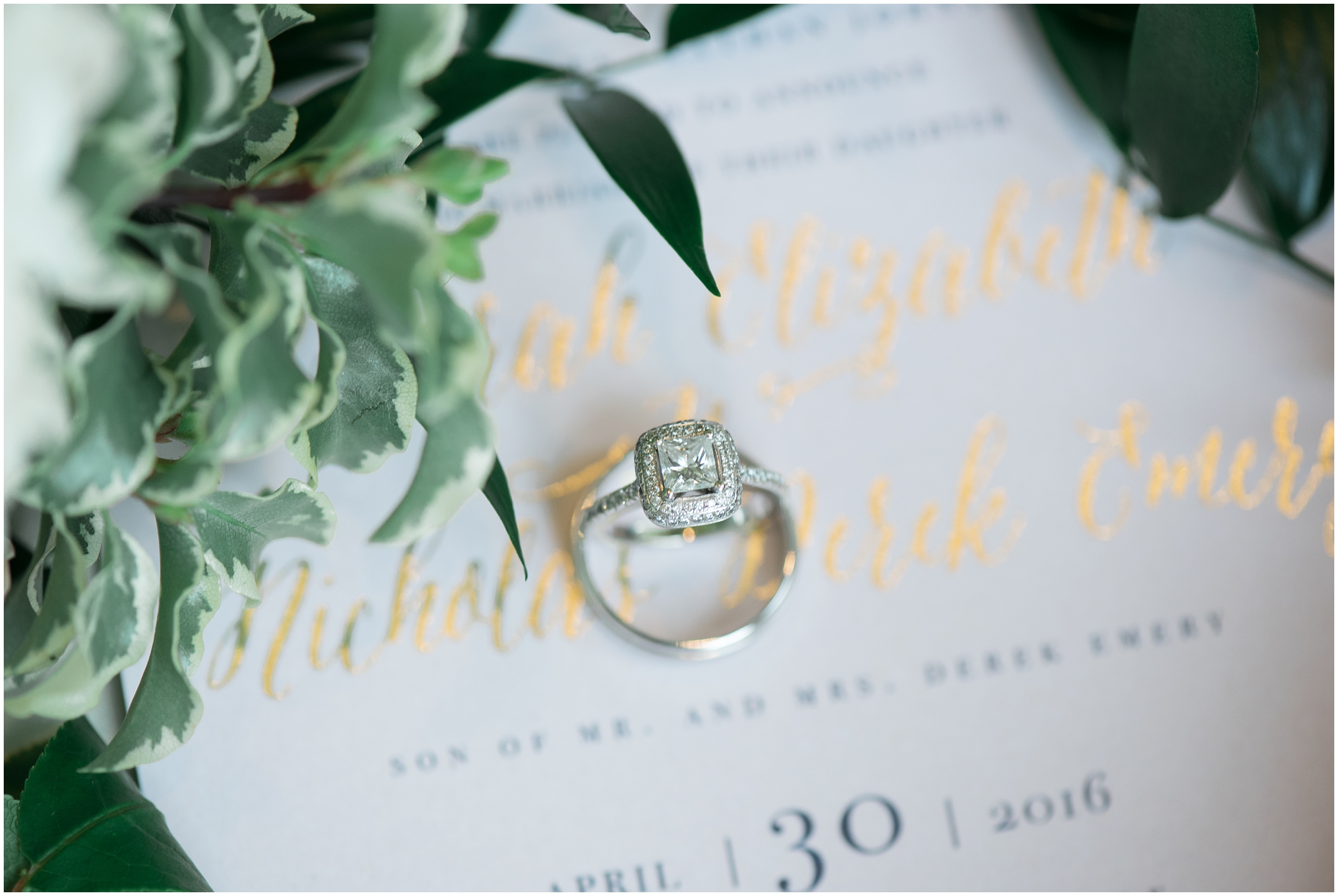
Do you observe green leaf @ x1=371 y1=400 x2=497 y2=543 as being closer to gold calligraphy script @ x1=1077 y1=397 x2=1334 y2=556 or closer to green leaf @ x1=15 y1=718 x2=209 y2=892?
green leaf @ x1=15 y1=718 x2=209 y2=892

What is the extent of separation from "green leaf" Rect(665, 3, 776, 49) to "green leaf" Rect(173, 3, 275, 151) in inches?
10.3

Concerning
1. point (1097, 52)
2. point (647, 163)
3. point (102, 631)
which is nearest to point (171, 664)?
point (102, 631)

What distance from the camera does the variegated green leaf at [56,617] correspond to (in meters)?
0.26

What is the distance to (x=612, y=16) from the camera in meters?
0.37

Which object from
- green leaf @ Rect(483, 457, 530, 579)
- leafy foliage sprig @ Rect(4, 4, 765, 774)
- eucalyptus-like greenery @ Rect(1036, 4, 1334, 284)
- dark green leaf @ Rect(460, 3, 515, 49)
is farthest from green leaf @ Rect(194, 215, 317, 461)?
eucalyptus-like greenery @ Rect(1036, 4, 1334, 284)

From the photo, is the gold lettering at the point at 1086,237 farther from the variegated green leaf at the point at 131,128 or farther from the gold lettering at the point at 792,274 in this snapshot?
the variegated green leaf at the point at 131,128

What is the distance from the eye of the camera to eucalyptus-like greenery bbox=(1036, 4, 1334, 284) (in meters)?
0.40

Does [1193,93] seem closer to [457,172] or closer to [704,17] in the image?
[704,17]

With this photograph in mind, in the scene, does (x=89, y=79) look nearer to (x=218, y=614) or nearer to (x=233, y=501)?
(x=233, y=501)

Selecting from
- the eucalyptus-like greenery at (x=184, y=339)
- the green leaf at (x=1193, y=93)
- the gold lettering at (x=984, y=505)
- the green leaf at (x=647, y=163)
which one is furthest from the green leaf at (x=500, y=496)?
the green leaf at (x=1193, y=93)

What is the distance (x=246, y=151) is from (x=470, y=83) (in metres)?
0.15

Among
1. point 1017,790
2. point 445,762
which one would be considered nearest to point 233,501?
point 445,762

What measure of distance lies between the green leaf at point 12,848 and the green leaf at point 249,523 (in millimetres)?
132

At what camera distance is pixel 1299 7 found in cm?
47
